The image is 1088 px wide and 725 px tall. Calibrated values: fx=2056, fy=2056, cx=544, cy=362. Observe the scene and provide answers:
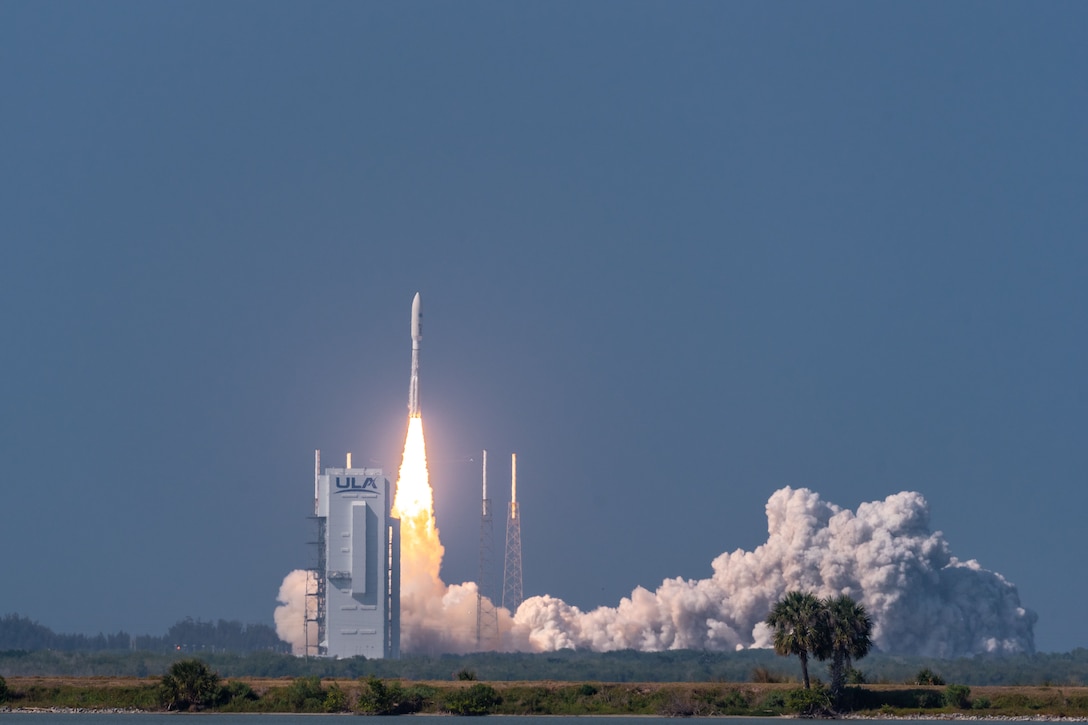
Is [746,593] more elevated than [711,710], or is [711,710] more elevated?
[746,593]

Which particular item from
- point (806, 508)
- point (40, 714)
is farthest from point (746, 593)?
point (40, 714)

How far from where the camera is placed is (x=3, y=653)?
493 feet

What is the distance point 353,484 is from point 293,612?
17.7 m

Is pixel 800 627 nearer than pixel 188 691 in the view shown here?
Yes

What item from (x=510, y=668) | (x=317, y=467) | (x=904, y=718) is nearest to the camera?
(x=904, y=718)

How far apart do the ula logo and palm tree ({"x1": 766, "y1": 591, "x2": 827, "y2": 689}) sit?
42.8 meters

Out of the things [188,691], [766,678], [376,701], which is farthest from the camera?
[766,678]

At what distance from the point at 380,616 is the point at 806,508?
3607 centimetres

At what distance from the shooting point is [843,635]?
100562 millimetres

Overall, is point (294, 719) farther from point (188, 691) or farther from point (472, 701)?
point (472, 701)

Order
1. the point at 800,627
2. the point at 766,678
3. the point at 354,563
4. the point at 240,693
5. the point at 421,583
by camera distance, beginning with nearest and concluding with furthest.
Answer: the point at 800,627 < the point at 240,693 < the point at 766,678 < the point at 354,563 < the point at 421,583

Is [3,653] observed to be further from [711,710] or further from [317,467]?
[711,710]

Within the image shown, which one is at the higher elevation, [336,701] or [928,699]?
[336,701]

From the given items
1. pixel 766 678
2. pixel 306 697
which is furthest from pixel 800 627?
pixel 306 697
